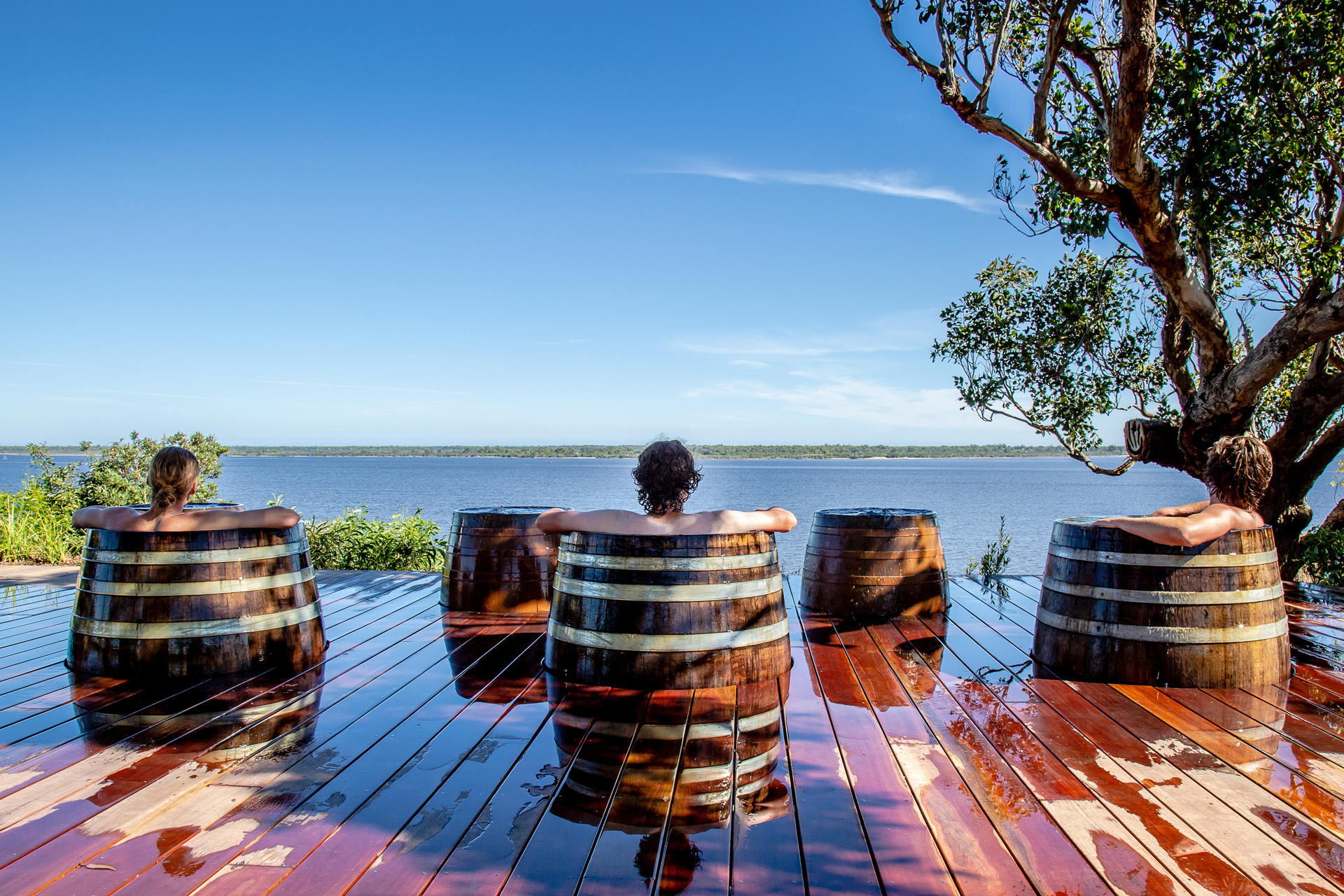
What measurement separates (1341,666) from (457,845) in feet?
14.0

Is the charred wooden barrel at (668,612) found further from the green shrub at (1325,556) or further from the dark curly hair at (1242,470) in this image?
the green shrub at (1325,556)

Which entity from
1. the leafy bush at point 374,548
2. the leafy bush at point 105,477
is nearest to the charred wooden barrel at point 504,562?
the leafy bush at point 374,548

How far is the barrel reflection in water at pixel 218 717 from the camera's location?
290 centimetres

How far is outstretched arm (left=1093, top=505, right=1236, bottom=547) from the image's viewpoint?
354 cm

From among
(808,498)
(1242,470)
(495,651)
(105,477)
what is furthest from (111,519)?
(808,498)

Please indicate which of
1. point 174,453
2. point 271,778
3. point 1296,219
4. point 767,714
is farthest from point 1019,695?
point 1296,219

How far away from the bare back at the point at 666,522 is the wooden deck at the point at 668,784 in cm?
→ 70

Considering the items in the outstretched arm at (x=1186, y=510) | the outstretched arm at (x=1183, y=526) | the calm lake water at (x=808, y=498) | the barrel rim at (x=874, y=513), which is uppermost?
the outstretched arm at (x=1186, y=510)

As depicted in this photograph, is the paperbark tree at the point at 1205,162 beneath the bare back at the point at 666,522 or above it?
above

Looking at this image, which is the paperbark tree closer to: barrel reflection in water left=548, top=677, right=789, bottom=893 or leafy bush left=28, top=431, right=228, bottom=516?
barrel reflection in water left=548, top=677, right=789, bottom=893

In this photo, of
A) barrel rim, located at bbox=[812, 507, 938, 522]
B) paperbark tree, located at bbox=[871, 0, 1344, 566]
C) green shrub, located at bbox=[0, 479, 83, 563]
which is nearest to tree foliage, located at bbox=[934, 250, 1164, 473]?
paperbark tree, located at bbox=[871, 0, 1344, 566]

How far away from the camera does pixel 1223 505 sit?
12.3 feet

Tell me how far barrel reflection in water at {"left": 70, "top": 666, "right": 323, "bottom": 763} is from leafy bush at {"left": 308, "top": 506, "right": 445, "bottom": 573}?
278 inches

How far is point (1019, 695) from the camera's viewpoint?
3479mm
